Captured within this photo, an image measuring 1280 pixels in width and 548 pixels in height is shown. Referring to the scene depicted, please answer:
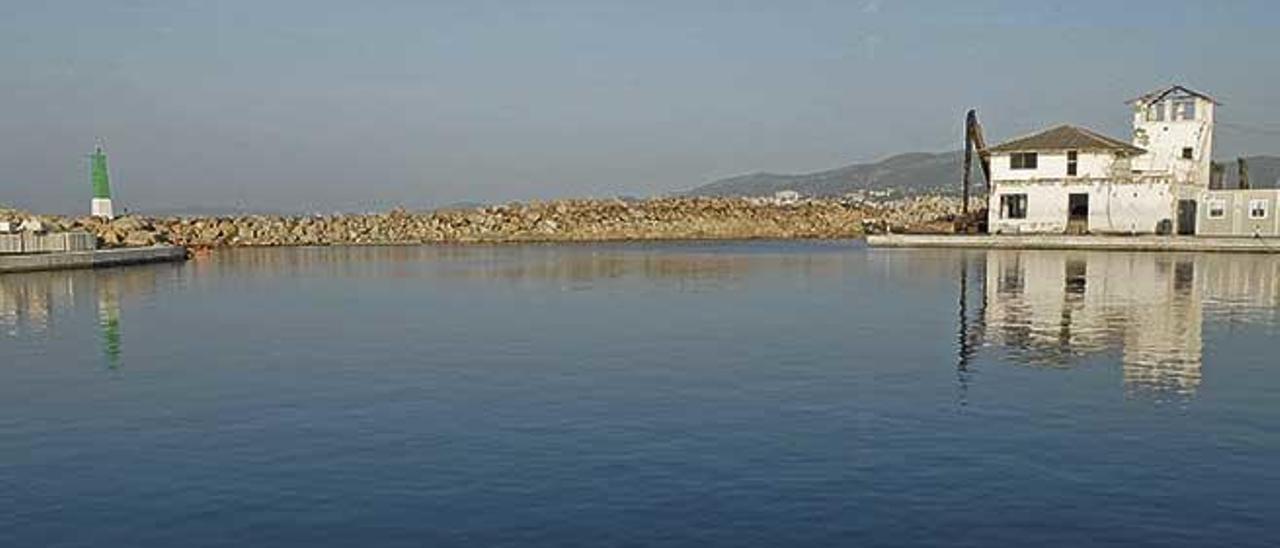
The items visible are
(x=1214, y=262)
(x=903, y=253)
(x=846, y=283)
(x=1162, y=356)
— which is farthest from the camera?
(x=903, y=253)

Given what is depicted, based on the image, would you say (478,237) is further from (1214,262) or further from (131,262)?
(1214,262)

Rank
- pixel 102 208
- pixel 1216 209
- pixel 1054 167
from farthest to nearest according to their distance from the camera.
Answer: pixel 102 208, pixel 1054 167, pixel 1216 209

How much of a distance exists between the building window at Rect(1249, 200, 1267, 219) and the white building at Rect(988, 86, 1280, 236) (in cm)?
154

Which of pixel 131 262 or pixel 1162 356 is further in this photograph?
pixel 131 262

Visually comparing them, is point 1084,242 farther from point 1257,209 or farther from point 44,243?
point 44,243

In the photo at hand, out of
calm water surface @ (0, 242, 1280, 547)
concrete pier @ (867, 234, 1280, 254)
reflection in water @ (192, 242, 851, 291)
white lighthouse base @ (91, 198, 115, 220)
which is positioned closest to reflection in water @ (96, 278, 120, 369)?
calm water surface @ (0, 242, 1280, 547)

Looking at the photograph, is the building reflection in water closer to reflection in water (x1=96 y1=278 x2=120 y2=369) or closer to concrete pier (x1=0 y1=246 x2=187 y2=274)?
reflection in water (x1=96 y1=278 x2=120 y2=369)

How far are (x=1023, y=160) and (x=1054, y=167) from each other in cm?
178

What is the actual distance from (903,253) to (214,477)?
160 feet

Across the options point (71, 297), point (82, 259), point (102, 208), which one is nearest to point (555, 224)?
point (102, 208)

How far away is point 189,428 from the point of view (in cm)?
1271

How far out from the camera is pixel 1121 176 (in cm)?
5588

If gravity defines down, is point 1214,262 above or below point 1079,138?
below

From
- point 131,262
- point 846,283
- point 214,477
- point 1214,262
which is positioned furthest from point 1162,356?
point 131,262
